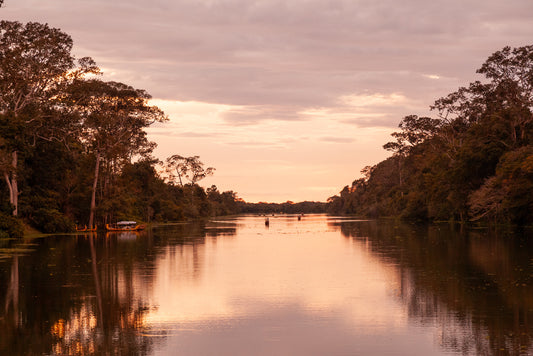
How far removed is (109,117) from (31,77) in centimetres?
1434

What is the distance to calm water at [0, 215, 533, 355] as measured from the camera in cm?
1256

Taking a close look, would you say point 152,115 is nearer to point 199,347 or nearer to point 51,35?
Answer: point 51,35

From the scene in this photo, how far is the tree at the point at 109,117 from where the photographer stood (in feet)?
233

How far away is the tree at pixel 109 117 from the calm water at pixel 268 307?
139 feet

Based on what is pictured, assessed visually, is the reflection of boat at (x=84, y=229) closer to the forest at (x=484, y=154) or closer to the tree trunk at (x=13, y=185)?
the tree trunk at (x=13, y=185)

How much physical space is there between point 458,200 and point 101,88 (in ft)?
151

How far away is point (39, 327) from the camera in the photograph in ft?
46.9

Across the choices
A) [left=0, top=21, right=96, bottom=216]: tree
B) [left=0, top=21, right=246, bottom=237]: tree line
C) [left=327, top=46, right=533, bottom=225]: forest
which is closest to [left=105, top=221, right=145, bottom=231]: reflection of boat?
[left=0, top=21, right=246, bottom=237]: tree line

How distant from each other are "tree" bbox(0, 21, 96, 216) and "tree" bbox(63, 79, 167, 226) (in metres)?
4.38

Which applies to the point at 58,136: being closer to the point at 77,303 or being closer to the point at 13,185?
the point at 13,185

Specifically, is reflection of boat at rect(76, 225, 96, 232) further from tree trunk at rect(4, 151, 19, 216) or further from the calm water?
the calm water

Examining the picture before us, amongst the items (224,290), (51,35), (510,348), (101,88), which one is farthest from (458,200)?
(510,348)

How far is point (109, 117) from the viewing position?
73.6m

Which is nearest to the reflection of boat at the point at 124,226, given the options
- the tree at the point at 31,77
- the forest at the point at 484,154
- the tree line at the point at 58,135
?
the tree line at the point at 58,135
